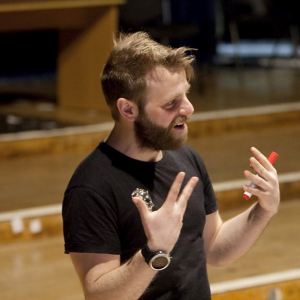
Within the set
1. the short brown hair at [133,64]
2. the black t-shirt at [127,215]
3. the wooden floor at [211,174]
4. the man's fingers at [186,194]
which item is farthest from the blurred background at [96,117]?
the man's fingers at [186,194]

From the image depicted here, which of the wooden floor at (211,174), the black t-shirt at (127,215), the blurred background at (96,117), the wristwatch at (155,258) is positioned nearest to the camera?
the wristwatch at (155,258)

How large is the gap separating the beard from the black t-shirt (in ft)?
0.20

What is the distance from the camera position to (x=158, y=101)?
1.30 metres

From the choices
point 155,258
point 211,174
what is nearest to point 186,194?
point 155,258

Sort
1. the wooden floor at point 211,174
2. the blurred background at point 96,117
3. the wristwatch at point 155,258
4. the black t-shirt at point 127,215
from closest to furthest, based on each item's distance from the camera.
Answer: the wristwatch at point 155,258 < the black t-shirt at point 127,215 < the wooden floor at point 211,174 < the blurred background at point 96,117

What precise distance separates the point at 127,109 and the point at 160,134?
79 mm

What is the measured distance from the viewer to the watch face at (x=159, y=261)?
1169mm

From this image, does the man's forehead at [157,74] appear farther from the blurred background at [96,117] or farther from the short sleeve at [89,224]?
the blurred background at [96,117]

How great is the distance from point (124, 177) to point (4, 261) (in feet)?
5.09

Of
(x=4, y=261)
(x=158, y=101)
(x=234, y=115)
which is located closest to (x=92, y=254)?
(x=158, y=101)

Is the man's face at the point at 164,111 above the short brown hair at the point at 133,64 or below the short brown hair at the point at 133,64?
below

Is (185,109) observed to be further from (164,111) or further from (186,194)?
(186,194)

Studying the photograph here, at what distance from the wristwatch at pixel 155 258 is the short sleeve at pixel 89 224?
115 millimetres

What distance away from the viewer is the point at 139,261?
1.19 meters
